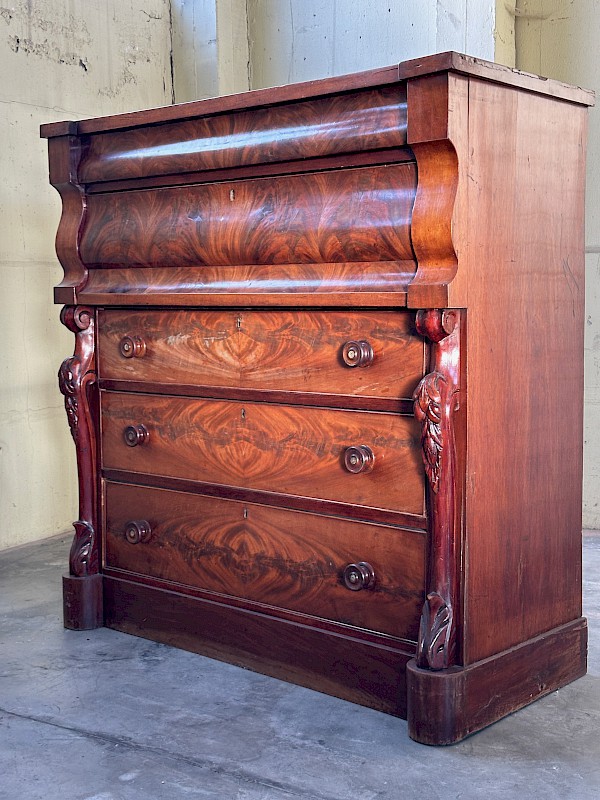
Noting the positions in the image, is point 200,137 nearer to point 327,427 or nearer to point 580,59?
point 327,427

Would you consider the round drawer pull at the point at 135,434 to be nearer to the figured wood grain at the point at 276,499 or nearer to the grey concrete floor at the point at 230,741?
the figured wood grain at the point at 276,499

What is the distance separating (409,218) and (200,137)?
74 centimetres

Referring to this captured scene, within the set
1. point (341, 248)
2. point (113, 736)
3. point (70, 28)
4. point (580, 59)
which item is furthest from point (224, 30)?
point (113, 736)

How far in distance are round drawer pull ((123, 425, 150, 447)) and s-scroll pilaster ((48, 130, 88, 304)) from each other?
0.44 metres

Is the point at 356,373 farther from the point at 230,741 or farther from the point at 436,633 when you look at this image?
the point at 230,741

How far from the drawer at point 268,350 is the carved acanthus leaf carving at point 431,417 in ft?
0.31

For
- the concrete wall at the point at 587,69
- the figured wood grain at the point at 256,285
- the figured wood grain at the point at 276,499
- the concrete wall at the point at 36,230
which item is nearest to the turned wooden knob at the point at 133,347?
the figured wood grain at the point at 256,285

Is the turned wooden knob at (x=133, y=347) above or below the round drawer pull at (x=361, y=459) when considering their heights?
above

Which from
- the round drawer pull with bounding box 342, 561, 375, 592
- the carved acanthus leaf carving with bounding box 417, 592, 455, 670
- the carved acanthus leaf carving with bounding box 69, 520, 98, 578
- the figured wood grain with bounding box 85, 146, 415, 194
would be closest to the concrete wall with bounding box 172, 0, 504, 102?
the figured wood grain with bounding box 85, 146, 415, 194

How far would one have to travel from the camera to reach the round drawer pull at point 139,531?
303cm

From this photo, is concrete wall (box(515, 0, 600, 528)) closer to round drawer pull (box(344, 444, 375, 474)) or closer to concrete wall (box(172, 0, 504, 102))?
concrete wall (box(172, 0, 504, 102))

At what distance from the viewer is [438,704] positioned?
227 centimetres

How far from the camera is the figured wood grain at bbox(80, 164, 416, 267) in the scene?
2350mm

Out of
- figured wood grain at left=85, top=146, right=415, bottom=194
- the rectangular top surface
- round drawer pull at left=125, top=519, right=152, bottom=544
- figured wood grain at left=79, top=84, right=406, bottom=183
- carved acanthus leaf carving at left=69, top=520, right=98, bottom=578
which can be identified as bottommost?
carved acanthus leaf carving at left=69, top=520, right=98, bottom=578
